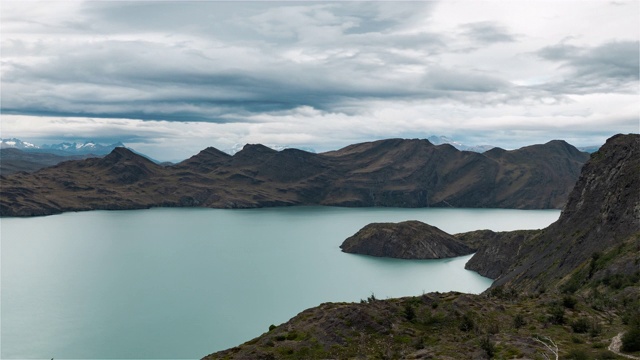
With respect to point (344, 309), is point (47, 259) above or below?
below

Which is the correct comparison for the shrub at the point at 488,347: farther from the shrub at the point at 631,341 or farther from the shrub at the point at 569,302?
the shrub at the point at 569,302

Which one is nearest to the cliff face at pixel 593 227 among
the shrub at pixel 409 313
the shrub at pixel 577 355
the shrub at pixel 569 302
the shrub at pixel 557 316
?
the shrub at pixel 569 302

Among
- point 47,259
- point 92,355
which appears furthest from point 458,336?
point 47,259

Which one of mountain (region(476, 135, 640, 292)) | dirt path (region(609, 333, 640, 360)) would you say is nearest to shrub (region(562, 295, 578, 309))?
dirt path (region(609, 333, 640, 360))

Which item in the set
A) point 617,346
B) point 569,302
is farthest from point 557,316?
point 617,346

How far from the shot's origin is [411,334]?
40.7 meters

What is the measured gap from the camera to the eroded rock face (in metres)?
176

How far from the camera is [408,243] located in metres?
178

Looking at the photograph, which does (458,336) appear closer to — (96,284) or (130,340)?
(130,340)

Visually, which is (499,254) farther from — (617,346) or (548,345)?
(617,346)

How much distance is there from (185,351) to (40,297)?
57250 mm

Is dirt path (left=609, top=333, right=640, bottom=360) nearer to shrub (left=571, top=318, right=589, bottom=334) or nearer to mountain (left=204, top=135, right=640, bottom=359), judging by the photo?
mountain (left=204, top=135, right=640, bottom=359)

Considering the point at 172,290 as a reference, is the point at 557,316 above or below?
above

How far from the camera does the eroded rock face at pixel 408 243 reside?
577 feet
